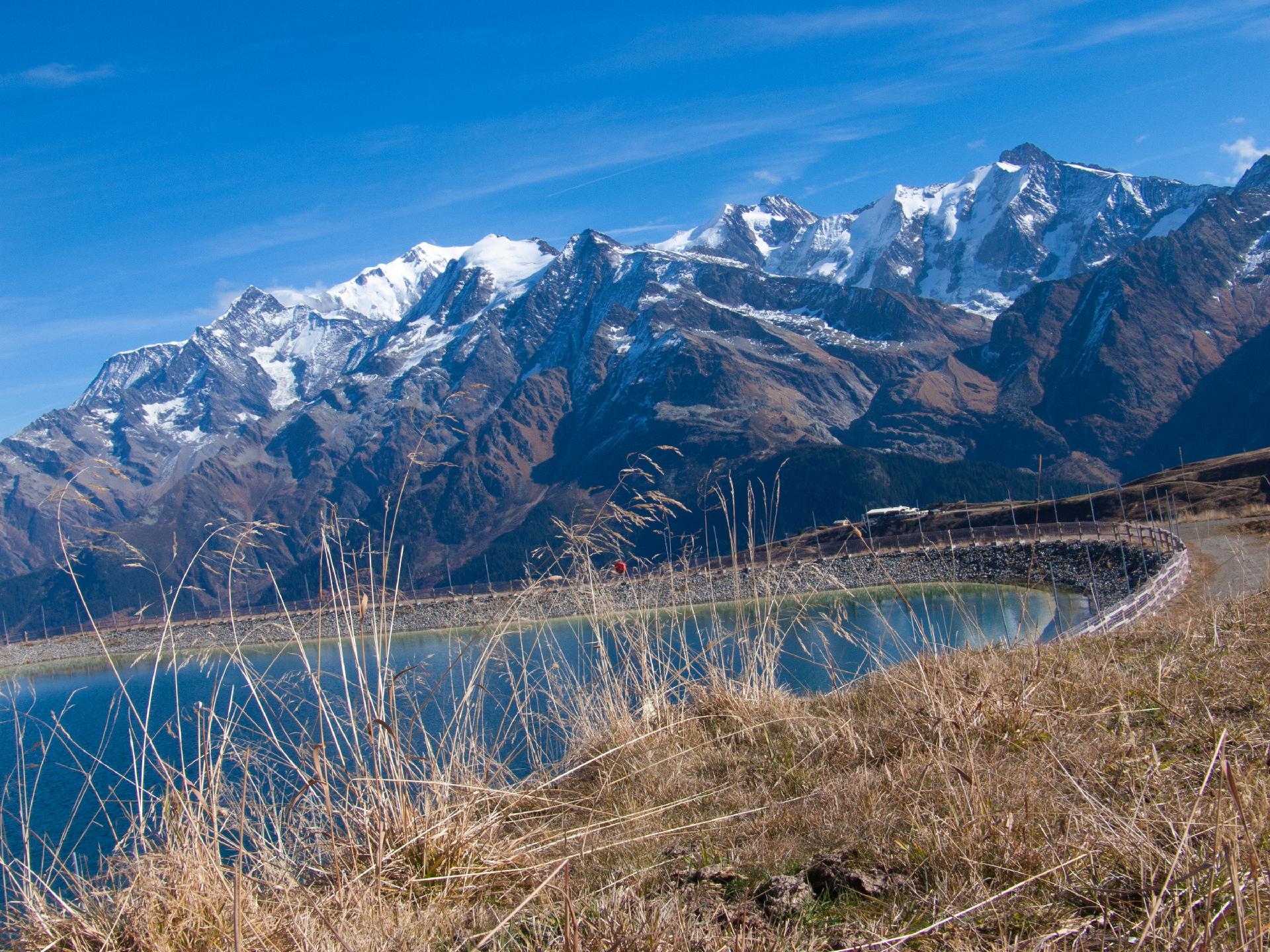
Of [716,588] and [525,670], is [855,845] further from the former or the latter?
[716,588]

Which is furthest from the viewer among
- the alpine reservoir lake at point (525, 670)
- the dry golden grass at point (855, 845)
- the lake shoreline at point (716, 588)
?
the lake shoreline at point (716, 588)

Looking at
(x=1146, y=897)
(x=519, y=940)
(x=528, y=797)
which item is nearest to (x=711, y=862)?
(x=519, y=940)

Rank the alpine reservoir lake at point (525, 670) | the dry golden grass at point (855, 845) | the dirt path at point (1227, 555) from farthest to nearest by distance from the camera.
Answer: the dirt path at point (1227, 555)
the alpine reservoir lake at point (525, 670)
the dry golden grass at point (855, 845)

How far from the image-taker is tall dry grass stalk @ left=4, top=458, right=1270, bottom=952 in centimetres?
190

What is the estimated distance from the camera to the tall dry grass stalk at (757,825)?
1896 mm

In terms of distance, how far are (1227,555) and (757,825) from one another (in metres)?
26.2

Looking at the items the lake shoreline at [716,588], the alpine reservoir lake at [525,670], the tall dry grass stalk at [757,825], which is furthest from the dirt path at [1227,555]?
the tall dry grass stalk at [757,825]

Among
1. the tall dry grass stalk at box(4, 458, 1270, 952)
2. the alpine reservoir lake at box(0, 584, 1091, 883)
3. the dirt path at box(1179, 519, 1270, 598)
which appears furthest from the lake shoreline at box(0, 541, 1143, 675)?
the dirt path at box(1179, 519, 1270, 598)

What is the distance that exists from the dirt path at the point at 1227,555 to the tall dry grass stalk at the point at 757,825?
418 cm

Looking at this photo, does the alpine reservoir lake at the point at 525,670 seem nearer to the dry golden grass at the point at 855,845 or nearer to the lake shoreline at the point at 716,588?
the lake shoreline at the point at 716,588

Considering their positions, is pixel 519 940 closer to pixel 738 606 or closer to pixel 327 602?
pixel 327 602

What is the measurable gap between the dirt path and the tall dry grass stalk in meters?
4.18

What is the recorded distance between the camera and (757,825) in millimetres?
2842

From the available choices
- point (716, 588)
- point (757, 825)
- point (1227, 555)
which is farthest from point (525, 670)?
point (1227, 555)
